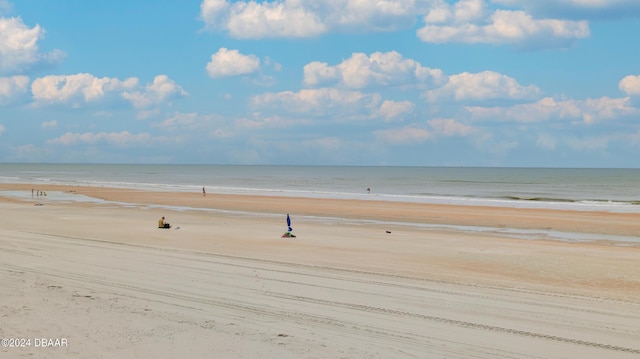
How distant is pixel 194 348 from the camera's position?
9.37 metres

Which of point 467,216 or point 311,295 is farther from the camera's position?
point 467,216

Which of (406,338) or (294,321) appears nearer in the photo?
(406,338)

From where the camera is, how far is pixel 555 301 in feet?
44.9

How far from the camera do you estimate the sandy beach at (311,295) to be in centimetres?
973

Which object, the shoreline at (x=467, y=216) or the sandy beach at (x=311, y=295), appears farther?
the shoreline at (x=467, y=216)

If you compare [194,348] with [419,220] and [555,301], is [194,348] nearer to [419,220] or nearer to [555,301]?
[555,301]

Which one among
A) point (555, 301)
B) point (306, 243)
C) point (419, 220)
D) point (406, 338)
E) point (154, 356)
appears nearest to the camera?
point (154, 356)

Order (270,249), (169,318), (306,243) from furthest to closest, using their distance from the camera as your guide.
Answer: (306,243) < (270,249) < (169,318)

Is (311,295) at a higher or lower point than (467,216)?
lower

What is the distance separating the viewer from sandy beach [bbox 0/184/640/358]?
9727 mm

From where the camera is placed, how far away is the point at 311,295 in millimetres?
13539

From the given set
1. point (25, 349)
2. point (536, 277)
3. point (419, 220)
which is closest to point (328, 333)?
point (25, 349)

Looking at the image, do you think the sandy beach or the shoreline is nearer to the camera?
the sandy beach

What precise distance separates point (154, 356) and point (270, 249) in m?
13.3
